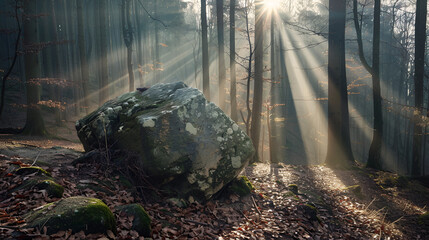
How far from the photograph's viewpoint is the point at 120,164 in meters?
Answer: 4.85

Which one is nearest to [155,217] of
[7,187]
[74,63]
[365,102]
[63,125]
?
[7,187]

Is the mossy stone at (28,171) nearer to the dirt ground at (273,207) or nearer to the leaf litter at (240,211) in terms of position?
the leaf litter at (240,211)

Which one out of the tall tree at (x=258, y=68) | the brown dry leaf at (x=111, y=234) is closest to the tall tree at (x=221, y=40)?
the tall tree at (x=258, y=68)

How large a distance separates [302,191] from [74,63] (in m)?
22.7

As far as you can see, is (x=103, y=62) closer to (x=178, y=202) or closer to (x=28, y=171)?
(x=28, y=171)

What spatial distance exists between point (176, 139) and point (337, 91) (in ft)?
25.2

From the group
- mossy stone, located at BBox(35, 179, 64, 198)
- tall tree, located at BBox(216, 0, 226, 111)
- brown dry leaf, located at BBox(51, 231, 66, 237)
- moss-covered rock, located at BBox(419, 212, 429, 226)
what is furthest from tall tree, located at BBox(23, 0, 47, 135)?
moss-covered rock, located at BBox(419, 212, 429, 226)

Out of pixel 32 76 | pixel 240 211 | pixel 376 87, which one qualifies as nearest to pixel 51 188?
pixel 240 211

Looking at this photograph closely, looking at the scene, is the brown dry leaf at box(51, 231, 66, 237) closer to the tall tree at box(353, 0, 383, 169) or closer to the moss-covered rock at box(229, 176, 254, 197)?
the moss-covered rock at box(229, 176, 254, 197)

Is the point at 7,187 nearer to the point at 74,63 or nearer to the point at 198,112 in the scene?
the point at 198,112

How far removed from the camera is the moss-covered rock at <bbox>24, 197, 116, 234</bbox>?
2559 millimetres

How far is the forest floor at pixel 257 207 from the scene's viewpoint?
3.24 metres

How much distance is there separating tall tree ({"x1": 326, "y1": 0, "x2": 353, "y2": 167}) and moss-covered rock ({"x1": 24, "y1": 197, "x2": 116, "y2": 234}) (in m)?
9.19

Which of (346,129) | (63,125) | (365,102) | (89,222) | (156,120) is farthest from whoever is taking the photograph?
(365,102)
